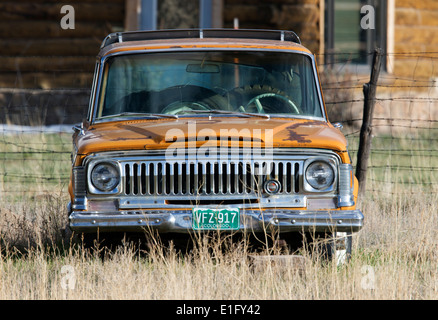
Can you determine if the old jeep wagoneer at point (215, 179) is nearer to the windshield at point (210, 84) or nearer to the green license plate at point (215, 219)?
the green license plate at point (215, 219)

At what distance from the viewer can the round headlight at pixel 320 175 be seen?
484cm

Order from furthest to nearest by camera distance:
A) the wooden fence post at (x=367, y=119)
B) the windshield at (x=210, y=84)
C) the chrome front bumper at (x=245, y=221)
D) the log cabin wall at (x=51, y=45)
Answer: the log cabin wall at (x=51, y=45) < the wooden fence post at (x=367, y=119) < the windshield at (x=210, y=84) < the chrome front bumper at (x=245, y=221)

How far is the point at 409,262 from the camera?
5461 millimetres

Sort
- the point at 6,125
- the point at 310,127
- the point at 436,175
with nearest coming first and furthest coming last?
the point at 310,127, the point at 436,175, the point at 6,125

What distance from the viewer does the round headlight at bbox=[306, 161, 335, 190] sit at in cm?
484

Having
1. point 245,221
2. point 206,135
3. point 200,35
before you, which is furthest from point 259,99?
point 245,221

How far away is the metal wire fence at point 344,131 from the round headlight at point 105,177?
3202 millimetres

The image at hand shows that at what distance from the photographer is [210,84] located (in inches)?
227

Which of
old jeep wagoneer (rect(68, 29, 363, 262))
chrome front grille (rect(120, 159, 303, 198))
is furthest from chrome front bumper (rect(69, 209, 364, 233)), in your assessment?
chrome front grille (rect(120, 159, 303, 198))

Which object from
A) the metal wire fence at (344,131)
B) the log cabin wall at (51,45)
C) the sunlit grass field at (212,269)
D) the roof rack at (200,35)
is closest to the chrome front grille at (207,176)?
the sunlit grass field at (212,269)

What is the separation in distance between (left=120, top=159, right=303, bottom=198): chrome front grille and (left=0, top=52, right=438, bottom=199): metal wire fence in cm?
327
